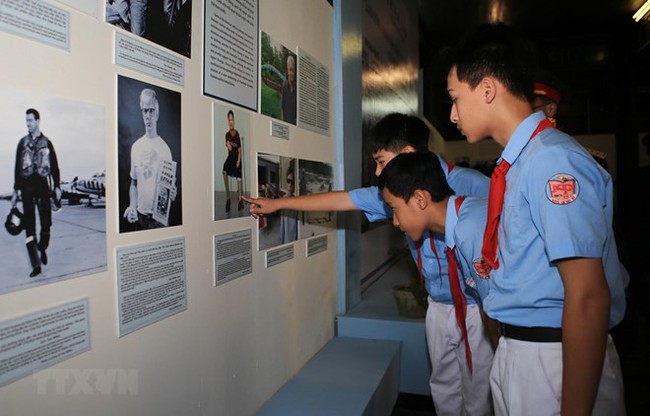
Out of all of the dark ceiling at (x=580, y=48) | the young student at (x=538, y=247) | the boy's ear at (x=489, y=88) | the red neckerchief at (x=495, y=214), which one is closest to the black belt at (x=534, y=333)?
the young student at (x=538, y=247)

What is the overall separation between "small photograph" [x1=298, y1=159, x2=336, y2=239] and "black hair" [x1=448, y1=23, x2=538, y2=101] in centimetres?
127

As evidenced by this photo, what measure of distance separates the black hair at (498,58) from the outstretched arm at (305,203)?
0.98 metres

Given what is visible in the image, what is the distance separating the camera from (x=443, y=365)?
2.33 meters

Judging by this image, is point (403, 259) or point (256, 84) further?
point (403, 259)

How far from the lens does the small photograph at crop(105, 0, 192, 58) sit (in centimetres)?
122

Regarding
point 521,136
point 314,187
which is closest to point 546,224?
point 521,136

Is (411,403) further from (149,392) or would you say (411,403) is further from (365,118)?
(149,392)

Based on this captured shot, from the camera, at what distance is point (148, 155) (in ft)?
4.34

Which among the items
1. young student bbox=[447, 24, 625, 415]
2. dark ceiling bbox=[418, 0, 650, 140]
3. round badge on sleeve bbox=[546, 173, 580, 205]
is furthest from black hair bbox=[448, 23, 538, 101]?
dark ceiling bbox=[418, 0, 650, 140]

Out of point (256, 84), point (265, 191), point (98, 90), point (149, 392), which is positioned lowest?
point (149, 392)

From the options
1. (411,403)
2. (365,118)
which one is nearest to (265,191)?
(365,118)

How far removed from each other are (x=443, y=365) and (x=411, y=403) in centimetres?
102

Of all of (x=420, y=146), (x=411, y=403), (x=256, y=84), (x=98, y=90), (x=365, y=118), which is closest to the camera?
(x=98, y=90)

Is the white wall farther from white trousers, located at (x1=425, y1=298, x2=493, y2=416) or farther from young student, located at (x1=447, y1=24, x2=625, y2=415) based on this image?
young student, located at (x1=447, y1=24, x2=625, y2=415)
